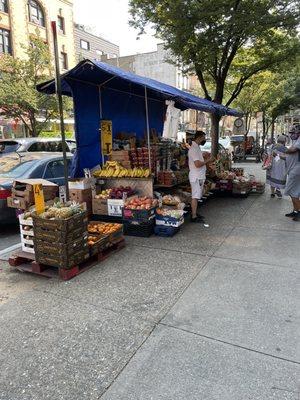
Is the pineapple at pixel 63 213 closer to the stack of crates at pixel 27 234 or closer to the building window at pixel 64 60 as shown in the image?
the stack of crates at pixel 27 234

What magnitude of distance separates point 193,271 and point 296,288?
1288mm

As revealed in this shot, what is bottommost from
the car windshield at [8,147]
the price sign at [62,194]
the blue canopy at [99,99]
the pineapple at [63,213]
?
the pineapple at [63,213]

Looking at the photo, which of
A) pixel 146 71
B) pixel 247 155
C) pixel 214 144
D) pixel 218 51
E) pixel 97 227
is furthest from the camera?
pixel 146 71

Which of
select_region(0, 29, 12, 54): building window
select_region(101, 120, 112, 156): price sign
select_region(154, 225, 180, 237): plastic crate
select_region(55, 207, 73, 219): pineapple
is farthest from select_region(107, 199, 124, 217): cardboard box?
select_region(0, 29, 12, 54): building window

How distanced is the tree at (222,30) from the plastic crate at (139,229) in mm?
6975

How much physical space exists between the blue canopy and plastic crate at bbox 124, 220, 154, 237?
6.10 feet

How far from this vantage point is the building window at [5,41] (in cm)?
2367

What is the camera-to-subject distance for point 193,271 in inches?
180

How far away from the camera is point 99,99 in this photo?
741 cm

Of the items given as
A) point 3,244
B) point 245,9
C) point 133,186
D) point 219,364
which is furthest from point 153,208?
point 245,9

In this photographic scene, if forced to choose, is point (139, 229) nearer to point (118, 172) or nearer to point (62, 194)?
point (118, 172)

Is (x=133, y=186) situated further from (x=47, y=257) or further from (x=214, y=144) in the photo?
(x=214, y=144)

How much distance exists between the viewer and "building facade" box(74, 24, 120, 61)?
1546 inches

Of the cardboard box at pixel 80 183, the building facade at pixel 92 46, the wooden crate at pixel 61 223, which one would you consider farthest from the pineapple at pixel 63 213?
the building facade at pixel 92 46
